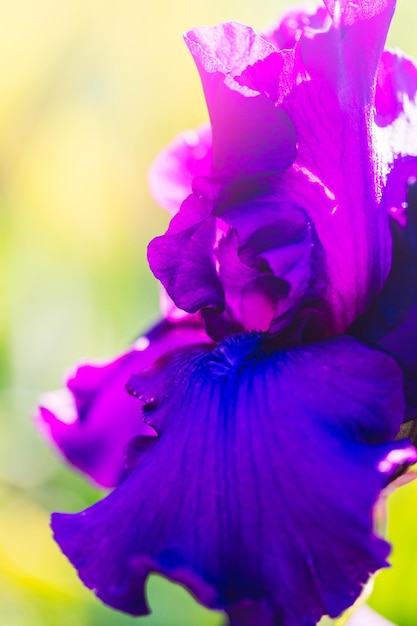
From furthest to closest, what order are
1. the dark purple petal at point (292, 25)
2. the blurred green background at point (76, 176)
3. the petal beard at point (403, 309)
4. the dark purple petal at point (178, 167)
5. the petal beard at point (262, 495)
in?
the blurred green background at point (76, 176) < the dark purple petal at point (178, 167) < the dark purple petal at point (292, 25) < the petal beard at point (403, 309) < the petal beard at point (262, 495)

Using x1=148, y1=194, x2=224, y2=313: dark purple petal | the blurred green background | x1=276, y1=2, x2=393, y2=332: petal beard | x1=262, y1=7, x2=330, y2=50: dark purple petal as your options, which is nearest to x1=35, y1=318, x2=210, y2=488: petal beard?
x1=148, y1=194, x2=224, y2=313: dark purple petal

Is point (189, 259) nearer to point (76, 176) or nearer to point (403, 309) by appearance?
point (403, 309)

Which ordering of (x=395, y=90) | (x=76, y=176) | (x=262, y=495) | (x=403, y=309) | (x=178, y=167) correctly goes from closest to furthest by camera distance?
(x=262, y=495) → (x=403, y=309) → (x=395, y=90) → (x=178, y=167) → (x=76, y=176)

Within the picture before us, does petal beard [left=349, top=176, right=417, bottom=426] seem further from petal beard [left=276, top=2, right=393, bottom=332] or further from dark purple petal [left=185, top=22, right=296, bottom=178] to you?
dark purple petal [left=185, top=22, right=296, bottom=178]

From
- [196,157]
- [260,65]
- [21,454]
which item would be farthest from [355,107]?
[21,454]

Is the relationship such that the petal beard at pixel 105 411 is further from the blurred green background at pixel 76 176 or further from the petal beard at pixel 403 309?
the blurred green background at pixel 76 176

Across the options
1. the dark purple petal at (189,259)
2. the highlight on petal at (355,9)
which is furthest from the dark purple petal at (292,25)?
the dark purple petal at (189,259)

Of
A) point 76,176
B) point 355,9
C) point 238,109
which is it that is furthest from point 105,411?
point 76,176
